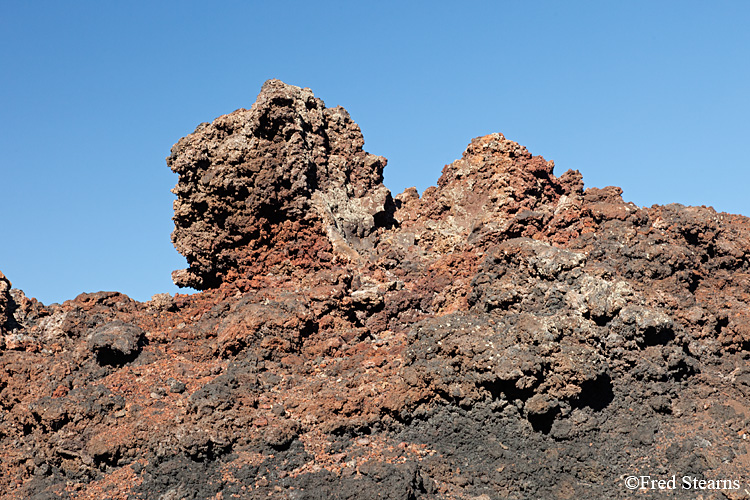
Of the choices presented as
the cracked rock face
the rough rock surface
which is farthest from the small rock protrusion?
the cracked rock face

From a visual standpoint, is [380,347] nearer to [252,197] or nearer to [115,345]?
[252,197]

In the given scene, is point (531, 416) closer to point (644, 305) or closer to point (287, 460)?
point (644, 305)

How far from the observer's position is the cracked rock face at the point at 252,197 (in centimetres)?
1650

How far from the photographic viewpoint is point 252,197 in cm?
1652

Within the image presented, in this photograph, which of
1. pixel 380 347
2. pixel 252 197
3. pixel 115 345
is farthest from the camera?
pixel 252 197

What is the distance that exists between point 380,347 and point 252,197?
464 cm

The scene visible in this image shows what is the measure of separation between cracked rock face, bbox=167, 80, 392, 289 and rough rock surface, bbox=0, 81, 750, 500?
50mm

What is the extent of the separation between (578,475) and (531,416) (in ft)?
4.04

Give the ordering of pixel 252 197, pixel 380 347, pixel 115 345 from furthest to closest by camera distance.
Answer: pixel 252 197, pixel 380 347, pixel 115 345

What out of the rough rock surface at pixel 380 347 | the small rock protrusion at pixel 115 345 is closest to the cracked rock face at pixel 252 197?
the rough rock surface at pixel 380 347

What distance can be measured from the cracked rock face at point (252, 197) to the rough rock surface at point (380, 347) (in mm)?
50

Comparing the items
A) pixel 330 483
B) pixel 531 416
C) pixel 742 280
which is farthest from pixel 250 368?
pixel 742 280

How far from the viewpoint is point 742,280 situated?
16125 millimetres

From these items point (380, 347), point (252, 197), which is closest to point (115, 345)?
point (252, 197)
